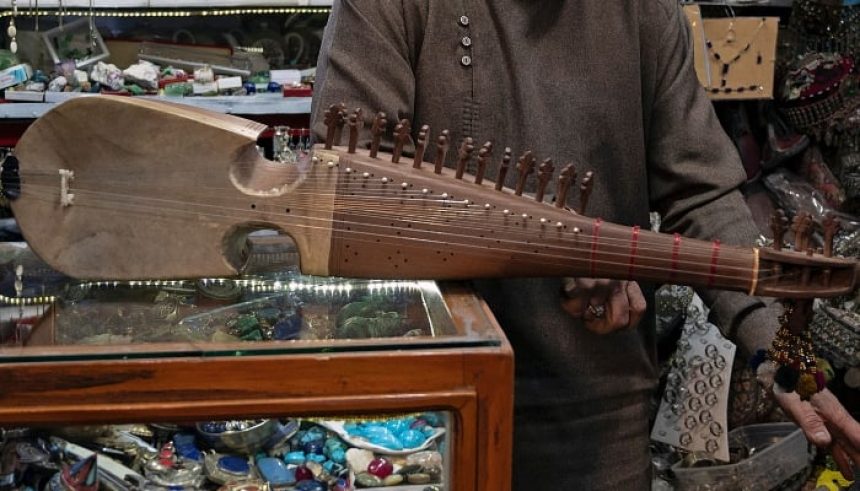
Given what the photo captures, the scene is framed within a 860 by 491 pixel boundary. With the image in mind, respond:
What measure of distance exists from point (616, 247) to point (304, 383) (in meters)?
0.35

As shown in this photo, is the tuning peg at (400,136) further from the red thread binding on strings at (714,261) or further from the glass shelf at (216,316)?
the red thread binding on strings at (714,261)

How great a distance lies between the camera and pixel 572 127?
3.92ft

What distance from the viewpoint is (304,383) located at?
77 cm

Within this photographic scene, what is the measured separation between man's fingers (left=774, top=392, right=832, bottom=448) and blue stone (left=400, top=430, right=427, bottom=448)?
1.24 ft

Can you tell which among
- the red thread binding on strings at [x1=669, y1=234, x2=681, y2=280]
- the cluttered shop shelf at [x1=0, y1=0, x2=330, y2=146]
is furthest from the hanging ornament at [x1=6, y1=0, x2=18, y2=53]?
the red thread binding on strings at [x1=669, y1=234, x2=681, y2=280]

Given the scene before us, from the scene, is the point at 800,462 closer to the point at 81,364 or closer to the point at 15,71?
the point at 81,364

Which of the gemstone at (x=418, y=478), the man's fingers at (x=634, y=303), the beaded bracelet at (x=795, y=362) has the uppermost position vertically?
the man's fingers at (x=634, y=303)

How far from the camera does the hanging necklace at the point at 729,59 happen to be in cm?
243

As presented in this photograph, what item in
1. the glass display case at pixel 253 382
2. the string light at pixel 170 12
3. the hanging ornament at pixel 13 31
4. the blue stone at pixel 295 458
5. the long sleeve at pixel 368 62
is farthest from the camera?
the string light at pixel 170 12

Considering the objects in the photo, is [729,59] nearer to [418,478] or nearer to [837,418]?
[837,418]

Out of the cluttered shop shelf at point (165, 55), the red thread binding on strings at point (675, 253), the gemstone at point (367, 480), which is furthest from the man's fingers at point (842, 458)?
the cluttered shop shelf at point (165, 55)

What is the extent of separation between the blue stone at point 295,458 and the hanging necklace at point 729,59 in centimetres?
181

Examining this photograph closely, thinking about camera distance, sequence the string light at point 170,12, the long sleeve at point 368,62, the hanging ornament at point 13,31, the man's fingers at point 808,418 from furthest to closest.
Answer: the string light at point 170,12
the hanging ornament at point 13,31
the long sleeve at point 368,62
the man's fingers at point 808,418

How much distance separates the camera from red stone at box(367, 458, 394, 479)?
3.18 ft
